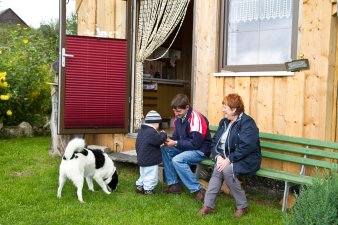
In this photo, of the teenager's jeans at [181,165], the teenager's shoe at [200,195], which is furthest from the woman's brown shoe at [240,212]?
the teenager's jeans at [181,165]

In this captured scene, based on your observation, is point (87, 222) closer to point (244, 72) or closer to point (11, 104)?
point (244, 72)

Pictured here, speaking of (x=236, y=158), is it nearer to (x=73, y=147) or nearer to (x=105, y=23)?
(x=73, y=147)

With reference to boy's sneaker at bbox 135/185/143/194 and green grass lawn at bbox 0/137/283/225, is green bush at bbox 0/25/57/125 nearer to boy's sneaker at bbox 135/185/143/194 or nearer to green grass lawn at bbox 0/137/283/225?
green grass lawn at bbox 0/137/283/225

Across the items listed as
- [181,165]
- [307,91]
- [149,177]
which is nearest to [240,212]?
[181,165]

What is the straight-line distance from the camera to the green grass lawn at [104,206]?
422cm

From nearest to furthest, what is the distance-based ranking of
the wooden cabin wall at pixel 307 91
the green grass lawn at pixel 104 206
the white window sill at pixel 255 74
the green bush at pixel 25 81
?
the green grass lawn at pixel 104 206, the wooden cabin wall at pixel 307 91, the white window sill at pixel 255 74, the green bush at pixel 25 81

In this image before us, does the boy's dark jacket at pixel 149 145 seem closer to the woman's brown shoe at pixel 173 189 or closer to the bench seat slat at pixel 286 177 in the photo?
the woman's brown shoe at pixel 173 189

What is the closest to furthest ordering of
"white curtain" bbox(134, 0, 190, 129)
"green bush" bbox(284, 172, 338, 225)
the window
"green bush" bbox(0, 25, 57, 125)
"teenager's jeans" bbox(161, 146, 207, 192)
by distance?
"green bush" bbox(284, 172, 338, 225) < "teenager's jeans" bbox(161, 146, 207, 192) < the window < "white curtain" bbox(134, 0, 190, 129) < "green bush" bbox(0, 25, 57, 125)

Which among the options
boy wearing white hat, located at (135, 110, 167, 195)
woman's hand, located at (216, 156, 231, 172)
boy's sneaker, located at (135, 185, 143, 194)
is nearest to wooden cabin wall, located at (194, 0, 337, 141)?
woman's hand, located at (216, 156, 231, 172)

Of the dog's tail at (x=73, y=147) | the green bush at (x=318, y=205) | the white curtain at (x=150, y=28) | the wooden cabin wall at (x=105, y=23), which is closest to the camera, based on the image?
the green bush at (x=318, y=205)

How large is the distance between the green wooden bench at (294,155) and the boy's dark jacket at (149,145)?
0.55 metres

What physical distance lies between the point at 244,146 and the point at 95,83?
2.99 m

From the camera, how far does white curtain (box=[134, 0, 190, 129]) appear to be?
665cm

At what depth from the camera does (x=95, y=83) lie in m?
6.55
